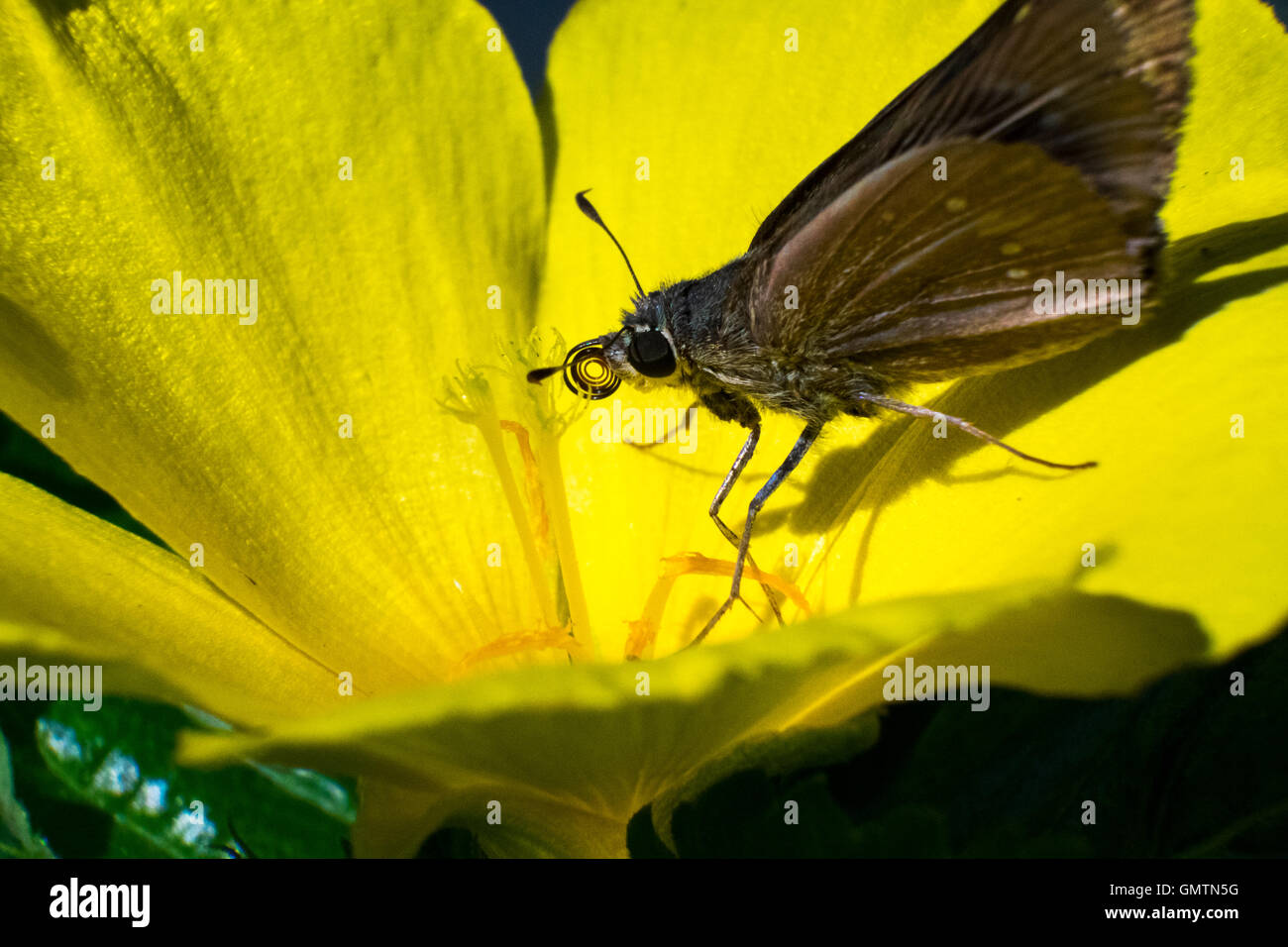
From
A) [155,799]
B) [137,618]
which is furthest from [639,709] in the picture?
[155,799]


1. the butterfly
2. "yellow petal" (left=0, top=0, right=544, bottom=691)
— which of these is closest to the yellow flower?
"yellow petal" (left=0, top=0, right=544, bottom=691)

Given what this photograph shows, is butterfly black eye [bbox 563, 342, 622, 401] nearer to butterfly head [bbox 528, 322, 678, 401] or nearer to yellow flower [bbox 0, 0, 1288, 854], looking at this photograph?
butterfly head [bbox 528, 322, 678, 401]

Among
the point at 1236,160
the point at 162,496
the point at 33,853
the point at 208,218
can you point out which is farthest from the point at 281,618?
the point at 1236,160

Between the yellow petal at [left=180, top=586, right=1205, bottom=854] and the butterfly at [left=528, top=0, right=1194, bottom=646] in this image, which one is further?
the butterfly at [left=528, top=0, right=1194, bottom=646]

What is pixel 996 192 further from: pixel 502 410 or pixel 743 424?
pixel 502 410

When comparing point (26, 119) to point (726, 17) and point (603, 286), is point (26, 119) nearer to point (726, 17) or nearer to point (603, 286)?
point (603, 286)

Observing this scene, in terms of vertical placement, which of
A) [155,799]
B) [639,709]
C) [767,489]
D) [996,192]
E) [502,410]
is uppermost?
[996,192]
